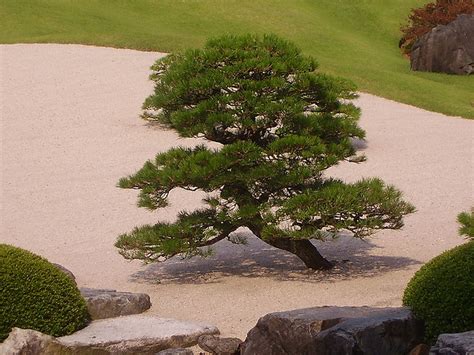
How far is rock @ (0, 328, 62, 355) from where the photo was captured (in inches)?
373

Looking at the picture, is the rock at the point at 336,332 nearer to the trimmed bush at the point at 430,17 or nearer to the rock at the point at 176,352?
the rock at the point at 176,352

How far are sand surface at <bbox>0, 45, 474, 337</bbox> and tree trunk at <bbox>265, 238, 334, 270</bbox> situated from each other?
203 mm

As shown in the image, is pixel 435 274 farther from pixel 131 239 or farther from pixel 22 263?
pixel 131 239

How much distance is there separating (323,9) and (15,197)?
26856mm

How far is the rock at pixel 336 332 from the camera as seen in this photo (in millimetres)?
8359

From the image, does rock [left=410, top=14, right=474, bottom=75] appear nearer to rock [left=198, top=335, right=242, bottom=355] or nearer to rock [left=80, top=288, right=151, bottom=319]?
rock [left=80, top=288, right=151, bottom=319]

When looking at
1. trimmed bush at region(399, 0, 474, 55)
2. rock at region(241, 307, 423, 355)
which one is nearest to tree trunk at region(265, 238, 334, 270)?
rock at region(241, 307, 423, 355)

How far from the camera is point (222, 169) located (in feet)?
42.0

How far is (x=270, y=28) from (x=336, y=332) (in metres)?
31.7

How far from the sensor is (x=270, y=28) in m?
39.1

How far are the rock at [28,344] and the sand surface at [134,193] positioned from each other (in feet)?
7.48

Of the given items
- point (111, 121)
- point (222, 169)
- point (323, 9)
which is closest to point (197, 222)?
point (222, 169)

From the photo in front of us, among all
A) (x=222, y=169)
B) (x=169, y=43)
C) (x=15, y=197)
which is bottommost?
(x=15, y=197)

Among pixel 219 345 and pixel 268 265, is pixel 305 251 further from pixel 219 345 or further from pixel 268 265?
pixel 219 345
